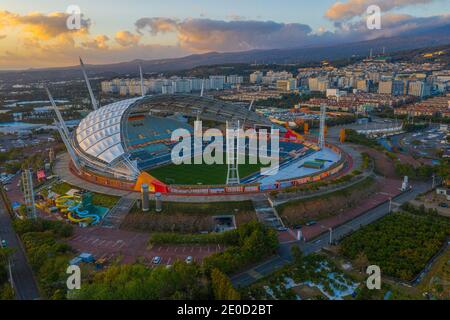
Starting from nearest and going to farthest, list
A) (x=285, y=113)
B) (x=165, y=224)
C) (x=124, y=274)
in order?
1. (x=124, y=274)
2. (x=165, y=224)
3. (x=285, y=113)

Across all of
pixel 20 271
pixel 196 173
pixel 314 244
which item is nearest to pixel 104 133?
pixel 196 173

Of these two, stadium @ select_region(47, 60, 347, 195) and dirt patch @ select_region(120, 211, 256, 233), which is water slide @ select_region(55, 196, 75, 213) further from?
dirt patch @ select_region(120, 211, 256, 233)

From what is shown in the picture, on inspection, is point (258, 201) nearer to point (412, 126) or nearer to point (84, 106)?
point (412, 126)

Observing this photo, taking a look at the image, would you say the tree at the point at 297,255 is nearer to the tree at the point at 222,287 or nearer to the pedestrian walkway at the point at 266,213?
the pedestrian walkway at the point at 266,213

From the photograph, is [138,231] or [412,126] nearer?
[138,231]

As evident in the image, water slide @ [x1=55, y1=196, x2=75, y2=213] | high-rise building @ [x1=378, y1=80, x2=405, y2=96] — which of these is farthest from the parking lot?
high-rise building @ [x1=378, y1=80, x2=405, y2=96]
